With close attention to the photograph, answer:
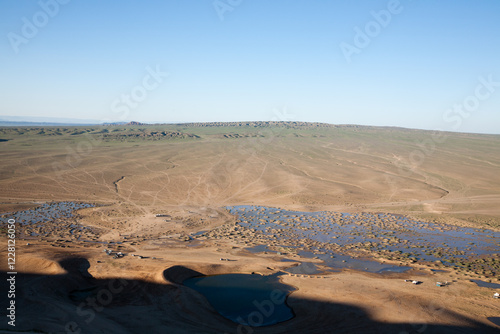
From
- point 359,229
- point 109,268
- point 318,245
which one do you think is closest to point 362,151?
point 359,229

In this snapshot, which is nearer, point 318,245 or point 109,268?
point 109,268

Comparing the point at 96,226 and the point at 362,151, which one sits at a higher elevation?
the point at 362,151

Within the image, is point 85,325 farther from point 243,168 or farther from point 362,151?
point 362,151

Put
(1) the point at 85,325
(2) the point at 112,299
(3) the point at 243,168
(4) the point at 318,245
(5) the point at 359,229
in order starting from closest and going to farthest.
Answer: (1) the point at 85,325 < (2) the point at 112,299 < (4) the point at 318,245 < (5) the point at 359,229 < (3) the point at 243,168

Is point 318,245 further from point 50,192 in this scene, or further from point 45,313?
point 50,192

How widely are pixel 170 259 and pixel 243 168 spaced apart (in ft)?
121

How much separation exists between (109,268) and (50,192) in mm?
24091

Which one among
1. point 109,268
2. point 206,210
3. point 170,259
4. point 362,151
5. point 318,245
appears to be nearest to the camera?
point 109,268

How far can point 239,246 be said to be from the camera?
23188mm

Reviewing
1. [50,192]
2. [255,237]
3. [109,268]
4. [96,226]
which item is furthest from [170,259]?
[50,192]

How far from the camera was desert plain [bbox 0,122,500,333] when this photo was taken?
13.9 m

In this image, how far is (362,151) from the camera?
8600 centimetres

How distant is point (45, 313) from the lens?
12625mm

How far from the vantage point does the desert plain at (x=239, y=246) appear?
13906 millimetres
